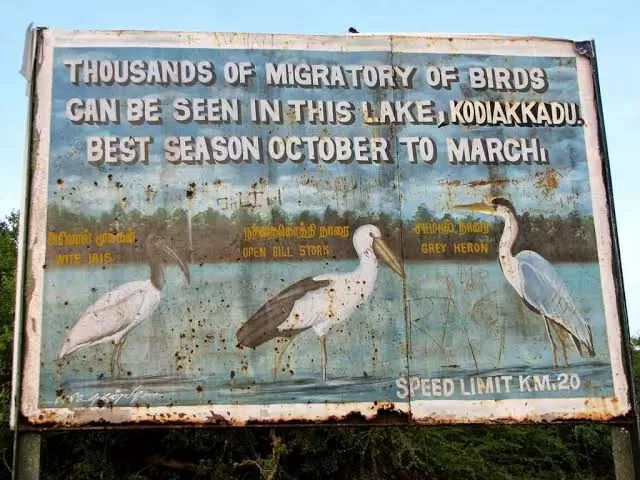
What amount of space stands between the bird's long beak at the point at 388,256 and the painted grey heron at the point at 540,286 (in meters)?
0.61

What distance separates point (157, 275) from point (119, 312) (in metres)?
0.34

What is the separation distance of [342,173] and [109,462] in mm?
3492

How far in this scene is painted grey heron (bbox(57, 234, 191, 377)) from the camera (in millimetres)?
4648

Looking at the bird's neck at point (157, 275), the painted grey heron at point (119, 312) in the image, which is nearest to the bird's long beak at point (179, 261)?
the painted grey heron at point (119, 312)

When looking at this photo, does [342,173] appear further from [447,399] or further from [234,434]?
[234,434]

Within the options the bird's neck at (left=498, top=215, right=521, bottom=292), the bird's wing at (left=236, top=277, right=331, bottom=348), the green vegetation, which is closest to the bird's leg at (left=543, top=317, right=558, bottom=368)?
the bird's neck at (left=498, top=215, right=521, bottom=292)

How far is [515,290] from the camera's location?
16.5ft

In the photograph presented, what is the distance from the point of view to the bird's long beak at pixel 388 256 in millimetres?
4957

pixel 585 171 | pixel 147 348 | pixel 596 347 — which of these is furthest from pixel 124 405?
pixel 585 171

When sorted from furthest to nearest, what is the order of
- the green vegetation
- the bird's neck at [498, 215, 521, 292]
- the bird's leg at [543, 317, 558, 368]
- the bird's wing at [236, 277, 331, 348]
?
the green vegetation
the bird's neck at [498, 215, 521, 292]
the bird's leg at [543, 317, 558, 368]
the bird's wing at [236, 277, 331, 348]

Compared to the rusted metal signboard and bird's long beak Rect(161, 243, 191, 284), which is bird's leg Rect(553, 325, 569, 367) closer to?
the rusted metal signboard
